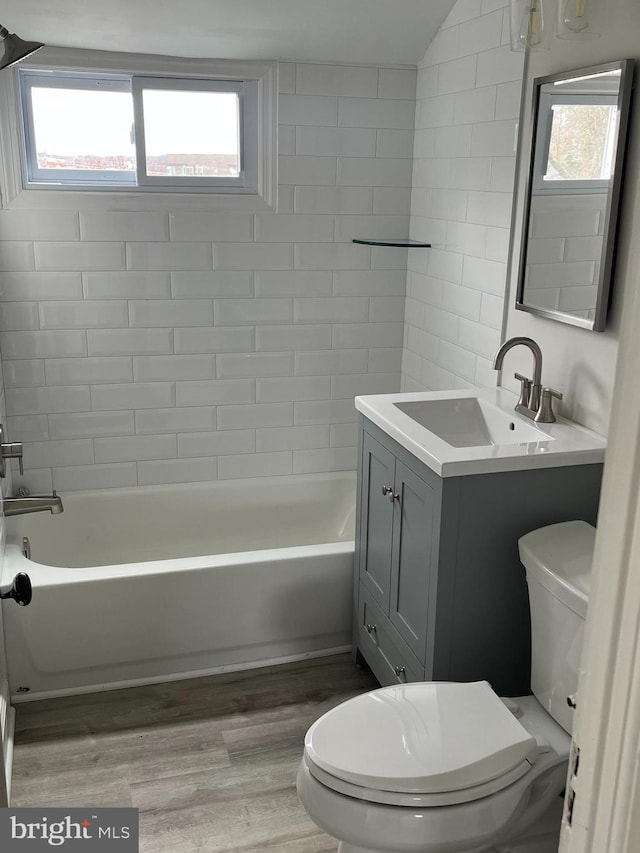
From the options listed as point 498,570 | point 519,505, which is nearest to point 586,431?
point 519,505

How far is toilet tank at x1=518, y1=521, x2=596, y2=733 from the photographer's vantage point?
5.96ft

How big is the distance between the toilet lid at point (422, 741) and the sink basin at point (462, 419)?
2.86 ft

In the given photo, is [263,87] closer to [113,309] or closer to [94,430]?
[113,309]

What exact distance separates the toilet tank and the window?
199cm

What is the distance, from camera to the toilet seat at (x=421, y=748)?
1.64m

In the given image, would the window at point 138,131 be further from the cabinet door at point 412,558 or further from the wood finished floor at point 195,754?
the wood finished floor at point 195,754

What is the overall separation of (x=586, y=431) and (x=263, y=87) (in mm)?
1884

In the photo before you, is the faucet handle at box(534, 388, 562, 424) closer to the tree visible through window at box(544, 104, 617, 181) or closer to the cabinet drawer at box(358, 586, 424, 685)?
the tree visible through window at box(544, 104, 617, 181)

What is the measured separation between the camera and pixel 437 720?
5.88 ft

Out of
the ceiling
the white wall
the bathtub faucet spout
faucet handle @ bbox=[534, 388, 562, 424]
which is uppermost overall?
the ceiling

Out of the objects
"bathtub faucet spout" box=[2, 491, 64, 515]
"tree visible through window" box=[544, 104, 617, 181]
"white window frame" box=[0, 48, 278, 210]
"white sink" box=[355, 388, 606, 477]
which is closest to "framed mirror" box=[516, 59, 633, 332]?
"tree visible through window" box=[544, 104, 617, 181]

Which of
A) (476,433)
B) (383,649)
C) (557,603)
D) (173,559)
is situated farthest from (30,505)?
(557,603)

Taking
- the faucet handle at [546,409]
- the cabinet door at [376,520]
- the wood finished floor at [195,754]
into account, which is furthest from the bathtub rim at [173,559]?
the faucet handle at [546,409]

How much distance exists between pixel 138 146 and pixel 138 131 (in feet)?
0.19
